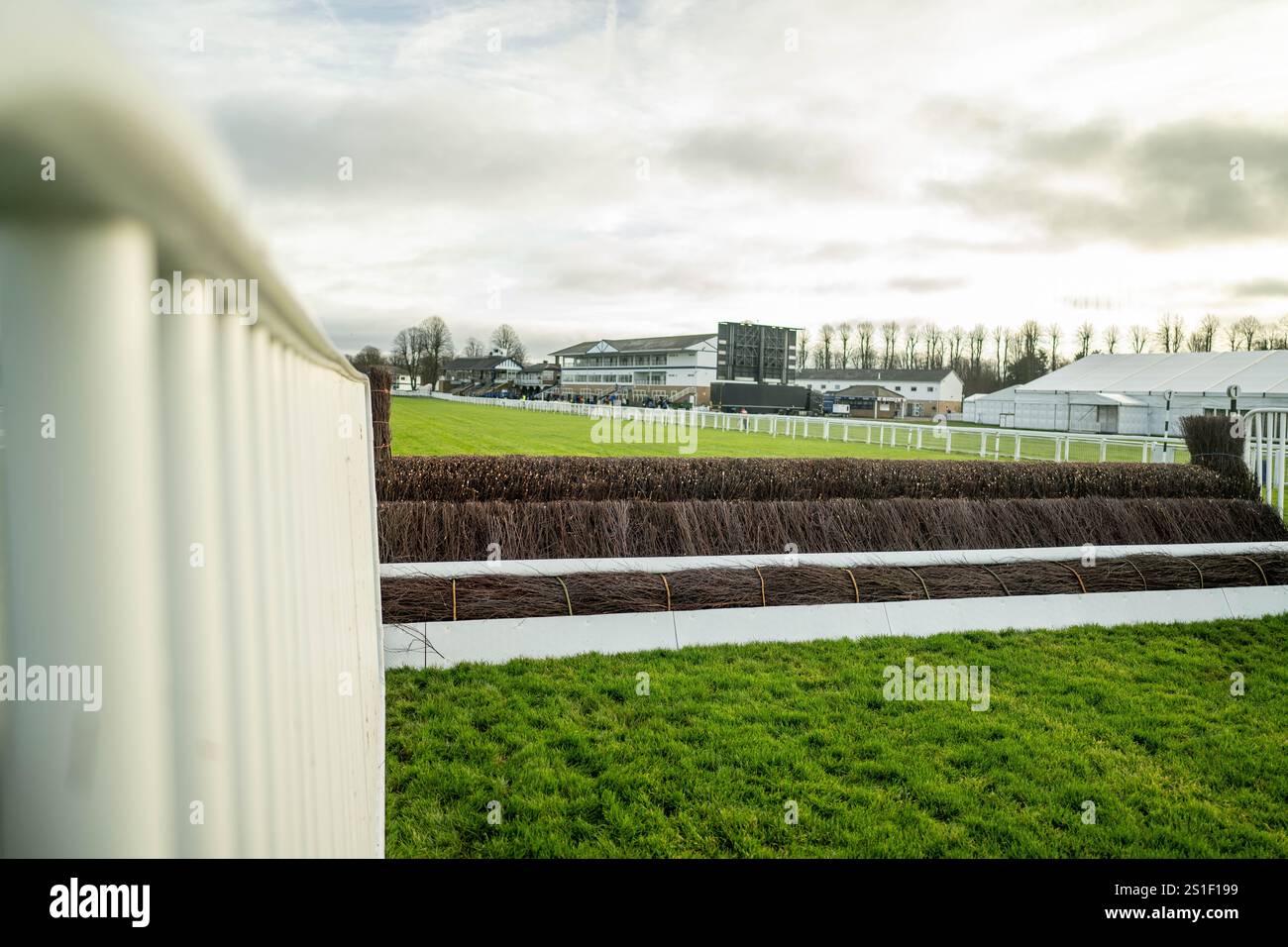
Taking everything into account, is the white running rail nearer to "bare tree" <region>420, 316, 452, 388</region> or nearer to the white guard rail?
the white guard rail

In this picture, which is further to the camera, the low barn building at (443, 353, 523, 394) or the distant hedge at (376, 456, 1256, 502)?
the low barn building at (443, 353, 523, 394)

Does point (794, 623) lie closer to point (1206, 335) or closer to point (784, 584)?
point (784, 584)

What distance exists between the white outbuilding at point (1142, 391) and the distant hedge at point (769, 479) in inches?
963

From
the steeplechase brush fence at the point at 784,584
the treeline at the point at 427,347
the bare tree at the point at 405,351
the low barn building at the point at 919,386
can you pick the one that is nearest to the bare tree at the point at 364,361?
the steeplechase brush fence at the point at 784,584

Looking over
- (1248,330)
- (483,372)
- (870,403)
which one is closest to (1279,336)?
(1248,330)

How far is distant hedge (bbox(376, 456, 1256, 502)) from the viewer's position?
851 cm

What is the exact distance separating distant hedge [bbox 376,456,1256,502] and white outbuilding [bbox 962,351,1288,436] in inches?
963

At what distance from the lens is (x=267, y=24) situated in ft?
7.73

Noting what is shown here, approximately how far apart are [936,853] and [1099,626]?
4.65m

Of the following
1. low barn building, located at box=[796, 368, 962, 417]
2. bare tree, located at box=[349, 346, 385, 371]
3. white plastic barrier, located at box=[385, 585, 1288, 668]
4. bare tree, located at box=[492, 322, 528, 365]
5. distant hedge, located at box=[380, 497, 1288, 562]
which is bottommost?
white plastic barrier, located at box=[385, 585, 1288, 668]

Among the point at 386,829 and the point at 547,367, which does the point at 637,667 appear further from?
the point at 547,367

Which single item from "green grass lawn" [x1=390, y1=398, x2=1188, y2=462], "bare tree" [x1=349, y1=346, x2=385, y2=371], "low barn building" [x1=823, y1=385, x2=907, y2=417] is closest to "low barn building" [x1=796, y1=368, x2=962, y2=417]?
"low barn building" [x1=823, y1=385, x2=907, y2=417]

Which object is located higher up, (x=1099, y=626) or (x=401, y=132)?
(x=401, y=132)
